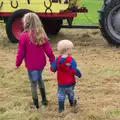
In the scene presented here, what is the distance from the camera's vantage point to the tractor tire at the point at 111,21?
10.3 metres

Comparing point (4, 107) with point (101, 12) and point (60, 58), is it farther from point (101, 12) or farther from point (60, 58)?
point (101, 12)

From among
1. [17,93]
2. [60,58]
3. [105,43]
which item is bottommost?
[105,43]

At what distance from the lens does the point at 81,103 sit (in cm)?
631

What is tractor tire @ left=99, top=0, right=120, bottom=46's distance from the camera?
33.7 feet

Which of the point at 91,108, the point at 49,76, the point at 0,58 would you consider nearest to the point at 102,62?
the point at 49,76

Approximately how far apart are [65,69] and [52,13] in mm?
5017

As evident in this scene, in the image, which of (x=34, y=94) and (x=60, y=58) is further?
(x=34, y=94)

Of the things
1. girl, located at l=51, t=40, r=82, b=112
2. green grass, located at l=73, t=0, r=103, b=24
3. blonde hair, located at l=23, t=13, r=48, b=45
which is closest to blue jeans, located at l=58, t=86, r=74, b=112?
girl, located at l=51, t=40, r=82, b=112

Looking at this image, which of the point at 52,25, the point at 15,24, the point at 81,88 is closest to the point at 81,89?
the point at 81,88

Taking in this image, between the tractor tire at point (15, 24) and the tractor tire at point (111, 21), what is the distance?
179 cm

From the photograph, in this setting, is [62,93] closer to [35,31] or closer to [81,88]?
[35,31]

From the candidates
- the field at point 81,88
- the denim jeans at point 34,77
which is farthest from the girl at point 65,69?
the denim jeans at point 34,77

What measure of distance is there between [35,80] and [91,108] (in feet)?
2.80

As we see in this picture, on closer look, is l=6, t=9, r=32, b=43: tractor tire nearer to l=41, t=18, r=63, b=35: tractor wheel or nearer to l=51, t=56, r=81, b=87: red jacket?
l=41, t=18, r=63, b=35: tractor wheel
